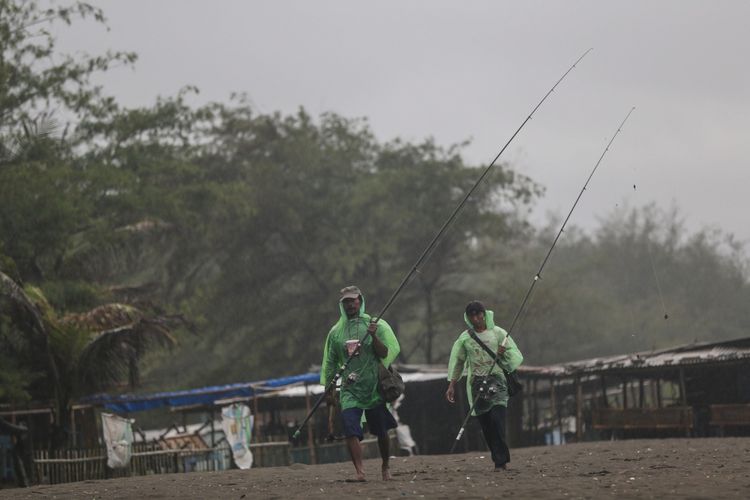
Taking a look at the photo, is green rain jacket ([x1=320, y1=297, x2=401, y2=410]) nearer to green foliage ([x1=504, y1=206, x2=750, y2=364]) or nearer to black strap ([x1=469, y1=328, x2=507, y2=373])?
black strap ([x1=469, y1=328, x2=507, y2=373])

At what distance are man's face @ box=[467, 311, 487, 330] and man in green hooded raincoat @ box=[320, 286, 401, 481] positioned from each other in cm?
134

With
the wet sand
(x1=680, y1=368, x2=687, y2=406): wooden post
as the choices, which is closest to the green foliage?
(x1=680, y1=368, x2=687, y2=406): wooden post

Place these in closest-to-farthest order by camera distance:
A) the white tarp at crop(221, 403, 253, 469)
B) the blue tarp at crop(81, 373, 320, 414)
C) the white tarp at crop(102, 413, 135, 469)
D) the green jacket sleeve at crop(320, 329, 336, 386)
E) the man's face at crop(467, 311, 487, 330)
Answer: the green jacket sleeve at crop(320, 329, 336, 386)
the man's face at crop(467, 311, 487, 330)
the white tarp at crop(102, 413, 135, 469)
the white tarp at crop(221, 403, 253, 469)
the blue tarp at crop(81, 373, 320, 414)

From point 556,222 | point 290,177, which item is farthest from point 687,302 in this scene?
point 290,177

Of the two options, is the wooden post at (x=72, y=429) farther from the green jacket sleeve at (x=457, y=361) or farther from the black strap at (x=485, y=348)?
the black strap at (x=485, y=348)

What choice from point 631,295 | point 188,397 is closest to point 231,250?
point 188,397

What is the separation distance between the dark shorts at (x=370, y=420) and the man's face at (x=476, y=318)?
1.52 metres

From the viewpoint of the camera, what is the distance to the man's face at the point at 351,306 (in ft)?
34.4

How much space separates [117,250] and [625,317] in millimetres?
35402

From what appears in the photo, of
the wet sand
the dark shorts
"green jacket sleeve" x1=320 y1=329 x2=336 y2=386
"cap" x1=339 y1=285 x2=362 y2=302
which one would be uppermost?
"cap" x1=339 y1=285 x2=362 y2=302

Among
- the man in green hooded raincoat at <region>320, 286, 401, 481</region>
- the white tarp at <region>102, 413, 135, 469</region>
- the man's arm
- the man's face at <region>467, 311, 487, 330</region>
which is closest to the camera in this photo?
the man's arm

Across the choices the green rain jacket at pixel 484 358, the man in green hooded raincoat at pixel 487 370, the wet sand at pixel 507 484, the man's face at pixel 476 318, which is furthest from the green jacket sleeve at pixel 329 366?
the man's face at pixel 476 318

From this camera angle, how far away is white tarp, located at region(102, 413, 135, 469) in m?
21.0

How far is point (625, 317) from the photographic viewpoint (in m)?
59.2
